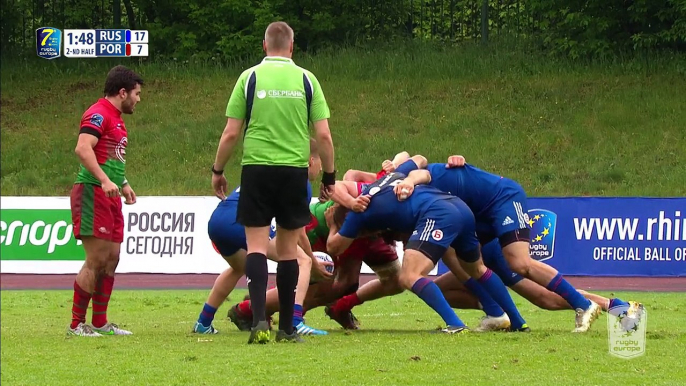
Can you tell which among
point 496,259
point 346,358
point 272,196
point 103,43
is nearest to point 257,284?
point 272,196

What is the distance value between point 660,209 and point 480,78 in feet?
44.0

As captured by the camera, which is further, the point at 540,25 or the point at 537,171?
the point at 540,25

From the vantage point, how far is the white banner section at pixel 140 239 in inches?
681

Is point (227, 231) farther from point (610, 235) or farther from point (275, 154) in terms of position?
point (610, 235)

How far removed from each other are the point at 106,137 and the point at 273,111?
1851 millimetres

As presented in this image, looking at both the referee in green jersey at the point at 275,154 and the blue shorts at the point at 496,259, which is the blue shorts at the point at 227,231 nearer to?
the referee in green jersey at the point at 275,154

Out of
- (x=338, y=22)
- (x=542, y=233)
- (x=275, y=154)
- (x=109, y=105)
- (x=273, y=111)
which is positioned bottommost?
(x=542, y=233)

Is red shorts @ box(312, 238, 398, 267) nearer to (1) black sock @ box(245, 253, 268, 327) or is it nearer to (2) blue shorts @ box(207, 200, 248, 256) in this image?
(2) blue shorts @ box(207, 200, 248, 256)

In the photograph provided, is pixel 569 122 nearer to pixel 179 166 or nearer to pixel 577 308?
pixel 179 166

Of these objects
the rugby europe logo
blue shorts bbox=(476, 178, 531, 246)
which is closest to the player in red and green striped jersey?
blue shorts bbox=(476, 178, 531, 246)

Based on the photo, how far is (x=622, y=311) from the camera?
27.5ft

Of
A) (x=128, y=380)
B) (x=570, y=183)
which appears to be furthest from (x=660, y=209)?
(x=128, y=380)

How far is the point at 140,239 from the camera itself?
687 inches

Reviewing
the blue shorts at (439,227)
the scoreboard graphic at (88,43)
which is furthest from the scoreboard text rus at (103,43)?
the blue shorts at (439,227)
